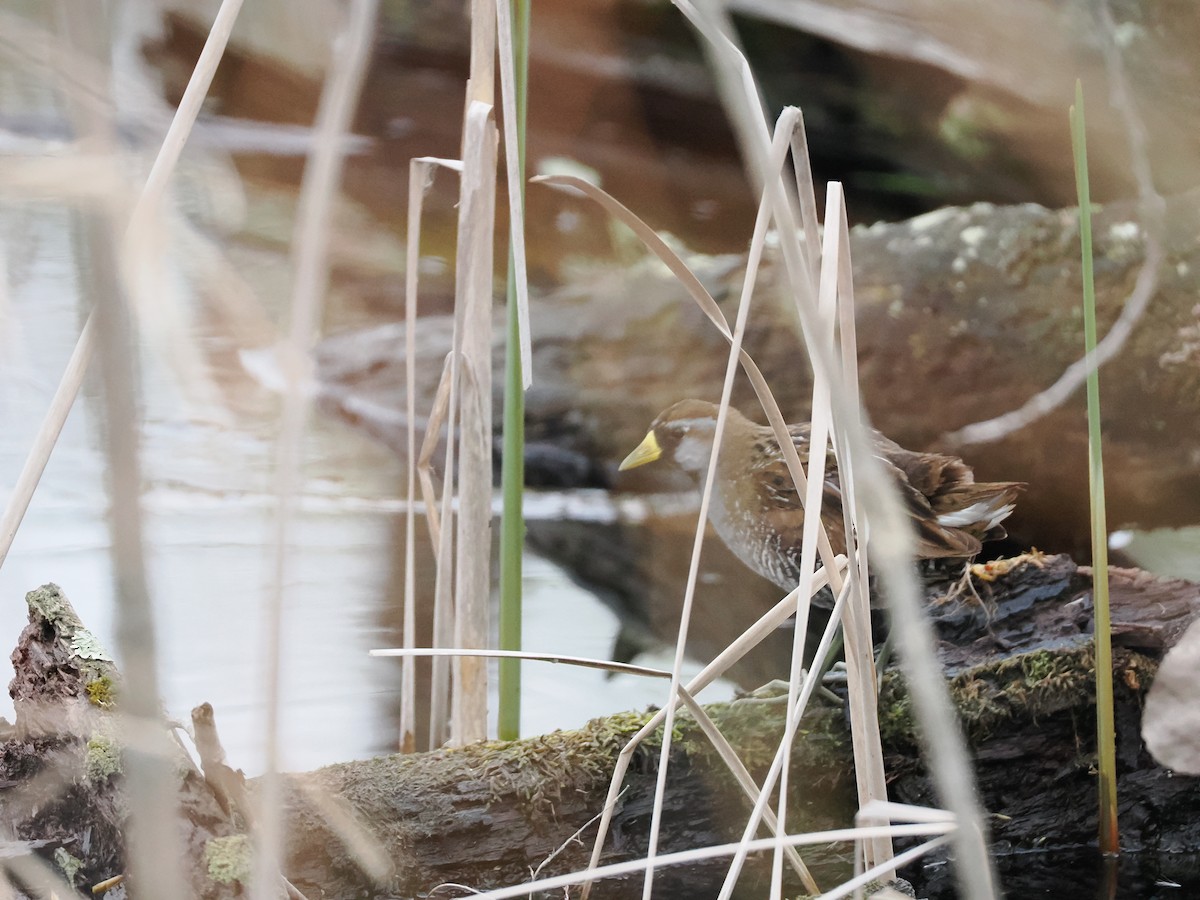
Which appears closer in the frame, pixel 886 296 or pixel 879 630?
pixel 879 630

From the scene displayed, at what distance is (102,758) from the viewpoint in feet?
1.29

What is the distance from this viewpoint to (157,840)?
15cm

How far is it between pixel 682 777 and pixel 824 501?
190 mm

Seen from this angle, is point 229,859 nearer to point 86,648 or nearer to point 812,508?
point 86,648

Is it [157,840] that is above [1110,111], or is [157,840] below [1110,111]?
below

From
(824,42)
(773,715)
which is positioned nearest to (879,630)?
(773,715)

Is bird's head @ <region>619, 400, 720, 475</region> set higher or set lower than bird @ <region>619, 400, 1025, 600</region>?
higher

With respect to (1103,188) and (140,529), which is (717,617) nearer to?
(1103,188)

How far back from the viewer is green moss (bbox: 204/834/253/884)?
36cm

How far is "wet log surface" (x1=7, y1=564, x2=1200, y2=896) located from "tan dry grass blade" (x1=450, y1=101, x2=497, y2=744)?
0.19 feet

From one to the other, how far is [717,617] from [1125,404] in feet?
2.03

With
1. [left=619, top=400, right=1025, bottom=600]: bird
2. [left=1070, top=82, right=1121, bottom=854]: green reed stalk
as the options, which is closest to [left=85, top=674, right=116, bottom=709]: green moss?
[left=619, top=400, right=1025, bottom=600]: bird

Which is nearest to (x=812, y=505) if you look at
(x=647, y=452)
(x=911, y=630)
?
(x=911, y=630)

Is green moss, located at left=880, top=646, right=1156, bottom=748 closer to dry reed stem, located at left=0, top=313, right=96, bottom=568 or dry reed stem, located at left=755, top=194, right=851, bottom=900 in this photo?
dry reed stem, located at left=755, top=194, right=851, bottom=900
